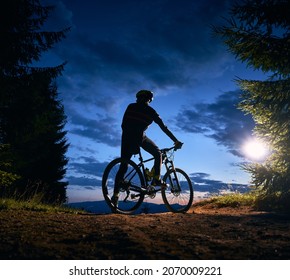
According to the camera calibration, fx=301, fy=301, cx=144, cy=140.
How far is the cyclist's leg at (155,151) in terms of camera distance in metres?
7.01

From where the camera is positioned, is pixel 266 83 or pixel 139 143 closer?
pixel 139 143

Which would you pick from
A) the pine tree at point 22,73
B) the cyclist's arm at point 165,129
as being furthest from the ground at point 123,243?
the pine tree at point 22,73

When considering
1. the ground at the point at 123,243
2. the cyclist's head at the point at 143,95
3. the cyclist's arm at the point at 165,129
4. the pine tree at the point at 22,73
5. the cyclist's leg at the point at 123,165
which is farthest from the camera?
the pine tree at the point at 22,73

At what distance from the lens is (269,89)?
31.5 ft

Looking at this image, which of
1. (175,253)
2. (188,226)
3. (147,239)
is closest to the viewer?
(175,253)

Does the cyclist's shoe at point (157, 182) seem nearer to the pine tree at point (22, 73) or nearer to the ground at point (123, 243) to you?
the ground at point (123, 243)

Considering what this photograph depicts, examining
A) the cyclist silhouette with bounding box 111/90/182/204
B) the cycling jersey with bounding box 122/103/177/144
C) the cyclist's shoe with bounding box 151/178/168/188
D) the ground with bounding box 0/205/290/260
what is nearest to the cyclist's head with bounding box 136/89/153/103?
the cyclist silhouette with bounding box 111/90/182/204

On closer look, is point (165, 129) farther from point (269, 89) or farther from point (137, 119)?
point (269, 89)

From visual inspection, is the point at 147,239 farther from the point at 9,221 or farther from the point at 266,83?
the point at 266,83

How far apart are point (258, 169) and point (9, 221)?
699 centimetres

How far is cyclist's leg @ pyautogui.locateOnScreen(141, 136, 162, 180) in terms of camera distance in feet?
23.0
